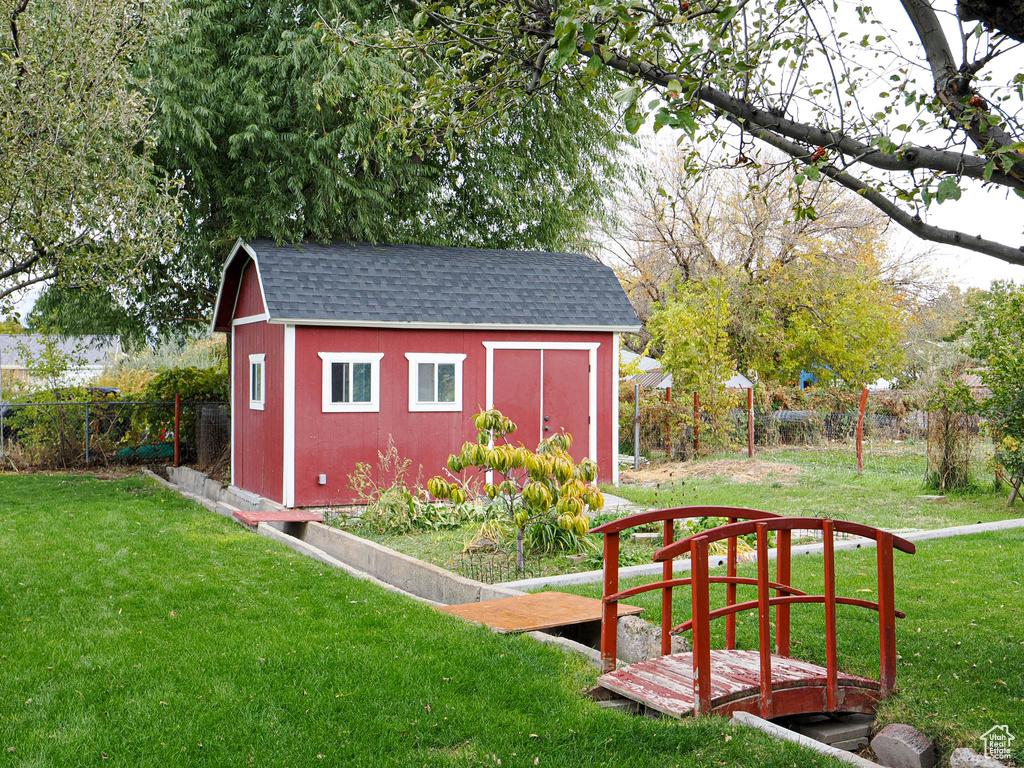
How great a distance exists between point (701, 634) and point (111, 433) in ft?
55.8

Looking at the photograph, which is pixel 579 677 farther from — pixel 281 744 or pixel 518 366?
pixel 518 366

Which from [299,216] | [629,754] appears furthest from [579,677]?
[299,216]

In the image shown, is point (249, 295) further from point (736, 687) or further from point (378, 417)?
point (736, 687)

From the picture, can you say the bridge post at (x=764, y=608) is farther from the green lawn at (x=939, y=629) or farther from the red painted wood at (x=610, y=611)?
the red painted wood at (x=610, y=611)

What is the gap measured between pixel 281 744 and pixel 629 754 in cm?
162

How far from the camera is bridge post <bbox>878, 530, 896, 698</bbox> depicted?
5.14m

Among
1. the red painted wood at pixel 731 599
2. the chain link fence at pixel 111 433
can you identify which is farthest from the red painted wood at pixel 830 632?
the chain link fence at pixel 111 433

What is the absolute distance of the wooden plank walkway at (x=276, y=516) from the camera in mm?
11320

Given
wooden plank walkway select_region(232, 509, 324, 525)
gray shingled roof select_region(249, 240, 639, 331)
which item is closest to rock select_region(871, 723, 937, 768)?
wooden plank walkway select_region(232, 509, 324, 525)

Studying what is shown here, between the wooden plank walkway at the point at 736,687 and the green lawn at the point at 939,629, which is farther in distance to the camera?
the green lawn at the point at 939,629

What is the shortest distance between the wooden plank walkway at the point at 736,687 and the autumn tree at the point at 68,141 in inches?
295

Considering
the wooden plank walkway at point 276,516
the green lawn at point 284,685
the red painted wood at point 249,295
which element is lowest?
the green lawn at point 284,685

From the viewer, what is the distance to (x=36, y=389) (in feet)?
61.4

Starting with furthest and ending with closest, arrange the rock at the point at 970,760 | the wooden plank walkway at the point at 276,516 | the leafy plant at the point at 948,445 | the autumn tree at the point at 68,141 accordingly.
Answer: the leafy plant at the point at 948,445
the wooden plank walkway at the point at 276,516
the autumn tree at the point at 68,141
the rock at the point at 970,760
